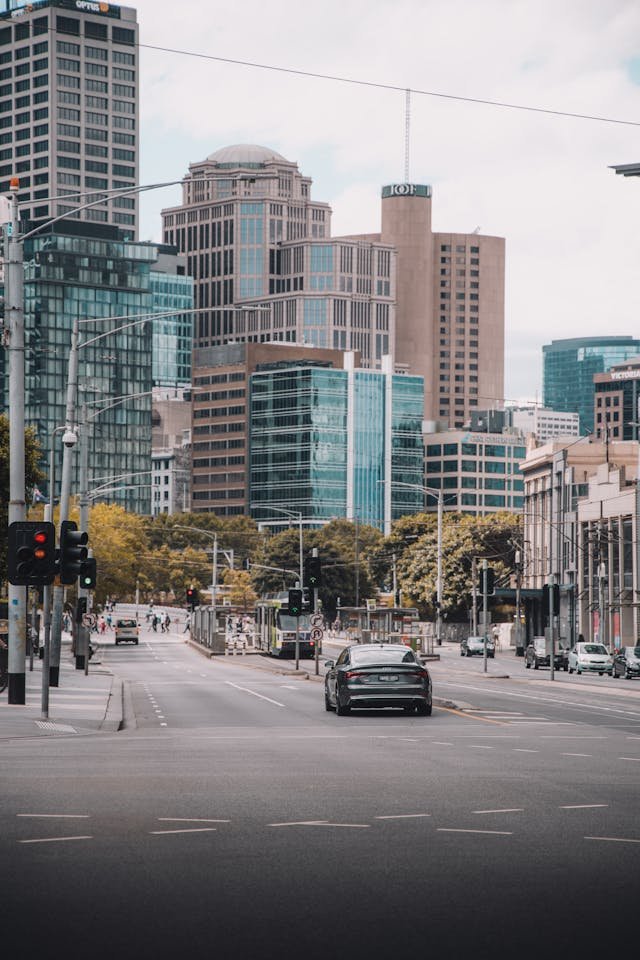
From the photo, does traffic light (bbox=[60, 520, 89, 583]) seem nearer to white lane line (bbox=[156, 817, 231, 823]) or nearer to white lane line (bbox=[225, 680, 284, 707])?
white lane line (bbox=[225, 680, 284, 707])

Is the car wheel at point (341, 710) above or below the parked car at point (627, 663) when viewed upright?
above

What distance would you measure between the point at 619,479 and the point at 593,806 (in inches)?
3538

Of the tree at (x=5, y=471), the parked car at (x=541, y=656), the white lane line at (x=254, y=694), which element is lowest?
the parked car at (x=541, y=656)

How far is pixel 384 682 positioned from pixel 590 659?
41.7 m

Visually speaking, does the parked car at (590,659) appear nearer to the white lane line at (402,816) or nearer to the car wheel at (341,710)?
the car wheel at (341,710)

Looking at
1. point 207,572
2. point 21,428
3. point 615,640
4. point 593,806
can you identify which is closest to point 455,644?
point 615,640

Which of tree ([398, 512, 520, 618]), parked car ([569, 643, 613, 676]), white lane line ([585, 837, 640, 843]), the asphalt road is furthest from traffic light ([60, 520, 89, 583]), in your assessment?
tree ([398, 512, 520, 618])

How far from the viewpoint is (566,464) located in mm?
119125

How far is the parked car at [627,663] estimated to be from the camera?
2571 inches

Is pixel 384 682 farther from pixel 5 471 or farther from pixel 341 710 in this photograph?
pixel 5 471

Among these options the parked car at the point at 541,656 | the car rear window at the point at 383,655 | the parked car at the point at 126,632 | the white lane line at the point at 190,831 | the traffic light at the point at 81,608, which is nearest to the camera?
the white lane line at the point at 190,831

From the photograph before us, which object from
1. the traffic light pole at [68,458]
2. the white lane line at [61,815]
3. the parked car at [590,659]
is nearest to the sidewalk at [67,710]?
the traffic light pole at [68,458]

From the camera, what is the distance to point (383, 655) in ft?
107

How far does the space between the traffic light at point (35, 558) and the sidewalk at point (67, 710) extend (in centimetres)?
249
